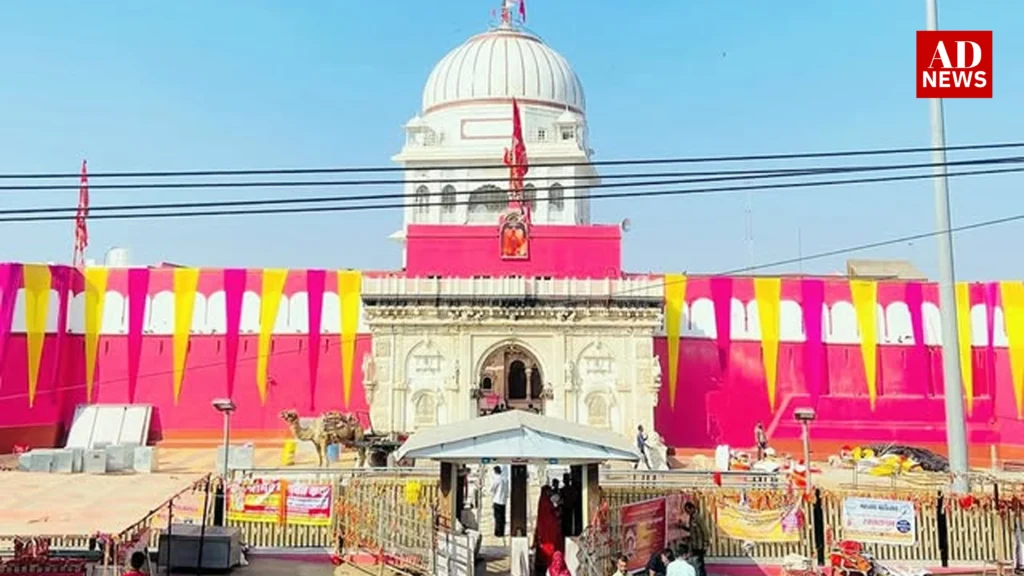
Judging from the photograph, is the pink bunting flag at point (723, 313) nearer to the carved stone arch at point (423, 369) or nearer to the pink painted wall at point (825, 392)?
the pink painted wall at point (825, 392)

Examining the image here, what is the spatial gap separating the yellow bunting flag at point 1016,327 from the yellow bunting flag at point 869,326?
16.9 feet

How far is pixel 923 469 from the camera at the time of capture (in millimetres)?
27500

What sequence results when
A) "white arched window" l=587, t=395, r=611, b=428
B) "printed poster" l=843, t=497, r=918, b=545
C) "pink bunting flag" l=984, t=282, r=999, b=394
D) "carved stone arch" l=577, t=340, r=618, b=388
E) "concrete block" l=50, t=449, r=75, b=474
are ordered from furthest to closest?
1. "pink bunting flag" l=984, t=282, r=999, b=394
2. "carved stone arch" l=577, t=340, r=618, b=388
3. "white arched window" l=587, t=395, r=611, b=428
4. "concrete block" l=50, t=449, r=75, b=474
5. "printed poster" l=843, t=497, r=918, b=545

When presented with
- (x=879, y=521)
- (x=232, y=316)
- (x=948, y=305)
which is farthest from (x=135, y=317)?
(x=948, y=305)

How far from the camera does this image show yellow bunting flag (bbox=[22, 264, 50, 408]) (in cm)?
3102

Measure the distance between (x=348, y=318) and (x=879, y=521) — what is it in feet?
77.6

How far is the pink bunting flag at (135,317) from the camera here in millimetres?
32969

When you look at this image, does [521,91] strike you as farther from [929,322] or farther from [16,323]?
[16,323]

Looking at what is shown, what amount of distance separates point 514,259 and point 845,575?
2143 cm

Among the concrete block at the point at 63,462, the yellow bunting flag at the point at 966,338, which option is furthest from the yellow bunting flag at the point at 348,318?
the yellow bunting flag at the point at 966,338

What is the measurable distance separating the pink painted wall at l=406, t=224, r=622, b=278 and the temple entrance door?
12.0ft

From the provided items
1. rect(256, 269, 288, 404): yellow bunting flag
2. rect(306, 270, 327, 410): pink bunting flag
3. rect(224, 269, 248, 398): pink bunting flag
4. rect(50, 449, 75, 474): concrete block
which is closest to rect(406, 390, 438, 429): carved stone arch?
rect(306, 270, 327, 410): pink bunting flag

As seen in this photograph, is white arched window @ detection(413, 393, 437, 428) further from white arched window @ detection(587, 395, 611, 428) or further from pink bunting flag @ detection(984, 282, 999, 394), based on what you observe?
pink bunting flag @ detection(984, 282, 999, 394)

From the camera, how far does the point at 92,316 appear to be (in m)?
33.2
